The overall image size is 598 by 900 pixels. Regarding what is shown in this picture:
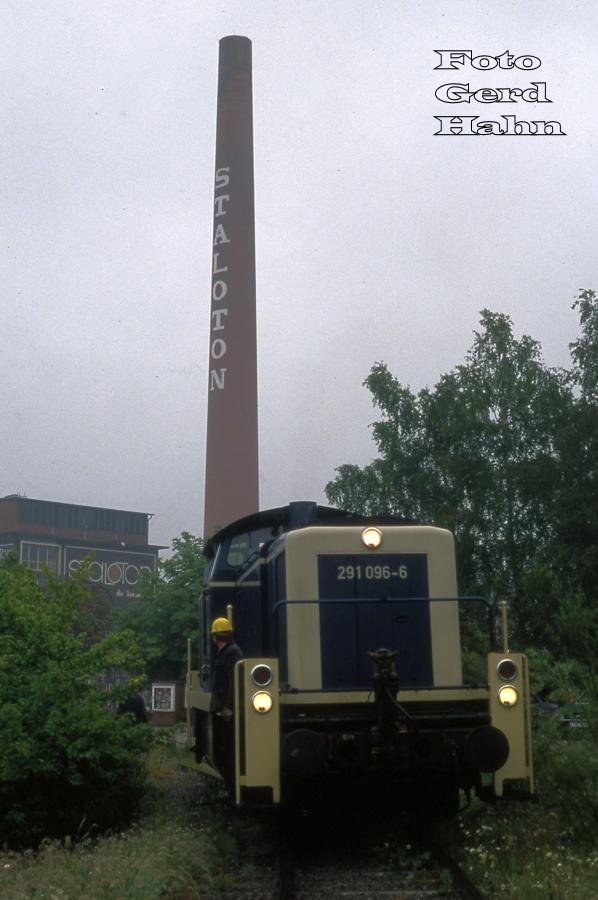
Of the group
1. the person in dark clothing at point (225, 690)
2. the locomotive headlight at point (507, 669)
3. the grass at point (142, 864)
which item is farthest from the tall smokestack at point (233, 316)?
the locomotive headlight at point (507, 669)

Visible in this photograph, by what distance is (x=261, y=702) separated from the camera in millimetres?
7574

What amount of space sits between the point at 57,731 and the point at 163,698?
43.9 ft

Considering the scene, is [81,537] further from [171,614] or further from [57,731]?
[57,731]

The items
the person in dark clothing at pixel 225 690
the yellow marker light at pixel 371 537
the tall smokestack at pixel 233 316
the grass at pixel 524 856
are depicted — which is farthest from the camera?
the tall smokestack at pixel 233 316

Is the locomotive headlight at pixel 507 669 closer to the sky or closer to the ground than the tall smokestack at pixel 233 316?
closer to the ground

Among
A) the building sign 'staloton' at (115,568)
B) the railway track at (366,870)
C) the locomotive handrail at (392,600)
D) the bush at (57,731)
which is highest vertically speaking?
the building sign 'staloton' at (115,568)

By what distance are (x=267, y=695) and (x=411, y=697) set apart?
1.20m

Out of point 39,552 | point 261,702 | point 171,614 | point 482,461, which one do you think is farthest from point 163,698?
point 39,552

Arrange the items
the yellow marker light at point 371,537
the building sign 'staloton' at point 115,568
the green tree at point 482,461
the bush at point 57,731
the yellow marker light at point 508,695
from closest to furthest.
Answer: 1. the yellow marker light at point 508,695
2. the yellow marker light at point 371,537
3. the bush at point 57,731
4. the green tree at point 482,461
5. the building sign 'staloton' at point 115,568

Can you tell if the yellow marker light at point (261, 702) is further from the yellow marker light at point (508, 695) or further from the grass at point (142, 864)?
the yellow marker light at point (508, 695)

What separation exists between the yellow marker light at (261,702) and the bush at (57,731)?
Answer: 260 cm

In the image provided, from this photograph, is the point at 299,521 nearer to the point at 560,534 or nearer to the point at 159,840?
the point at 159,840

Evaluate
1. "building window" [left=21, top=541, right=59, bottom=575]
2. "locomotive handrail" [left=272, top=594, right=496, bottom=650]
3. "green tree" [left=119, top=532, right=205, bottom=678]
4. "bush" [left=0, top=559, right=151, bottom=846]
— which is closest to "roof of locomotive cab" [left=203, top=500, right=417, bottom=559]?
"locomotive handrail" [left=272, top=594, right=496, bottom=650]

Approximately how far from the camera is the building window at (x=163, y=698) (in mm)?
22531
